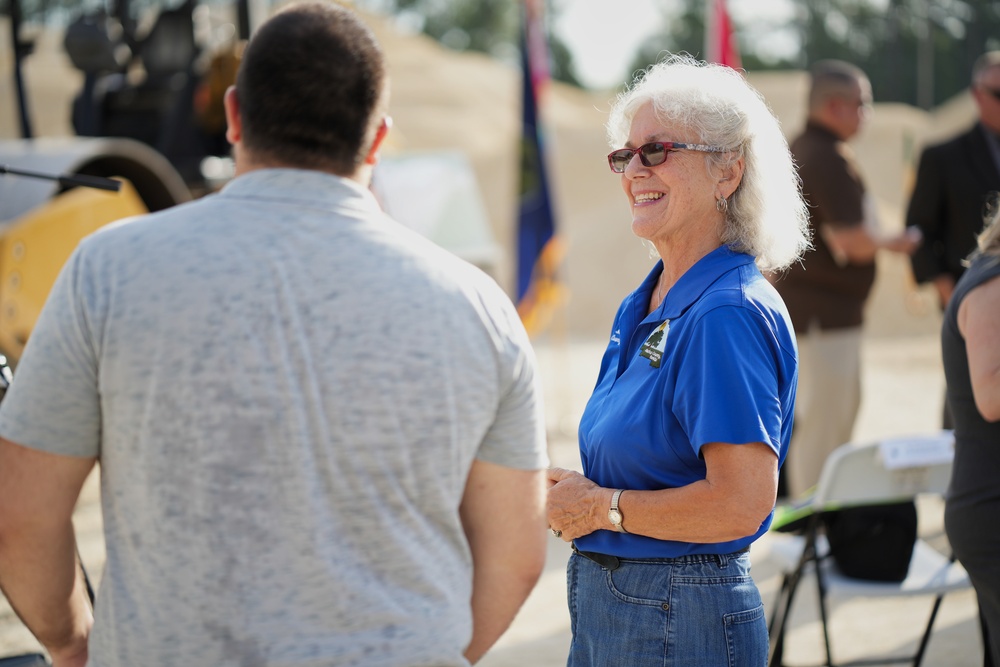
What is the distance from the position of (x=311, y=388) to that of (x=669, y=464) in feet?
2.72

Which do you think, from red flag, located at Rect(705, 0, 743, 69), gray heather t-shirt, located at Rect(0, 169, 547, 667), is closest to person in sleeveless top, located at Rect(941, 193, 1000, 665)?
gray heather t-shirt, located at Rect(0, 169, 547, 667)

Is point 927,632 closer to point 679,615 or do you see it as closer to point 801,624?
point 801,624

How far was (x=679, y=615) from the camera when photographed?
1.99 metres

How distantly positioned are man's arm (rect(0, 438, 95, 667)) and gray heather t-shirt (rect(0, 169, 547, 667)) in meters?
0.04

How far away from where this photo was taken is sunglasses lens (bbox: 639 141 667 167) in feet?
7.05

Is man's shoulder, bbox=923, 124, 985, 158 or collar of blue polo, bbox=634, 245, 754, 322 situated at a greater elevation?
collar of blue polo, bbox=634, 245, 754, 322

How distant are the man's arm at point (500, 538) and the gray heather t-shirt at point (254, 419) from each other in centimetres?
13

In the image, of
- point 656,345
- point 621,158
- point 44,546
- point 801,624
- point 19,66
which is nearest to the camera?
point 44,546

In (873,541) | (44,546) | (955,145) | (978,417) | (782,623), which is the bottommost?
(782,623)

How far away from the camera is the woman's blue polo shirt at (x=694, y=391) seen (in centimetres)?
189

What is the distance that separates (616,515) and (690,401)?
10.1 inches

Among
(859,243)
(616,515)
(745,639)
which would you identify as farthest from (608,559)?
(859,243)

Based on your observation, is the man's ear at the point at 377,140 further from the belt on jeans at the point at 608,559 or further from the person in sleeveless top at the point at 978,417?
the person in sleeveless top at the point at 978,417

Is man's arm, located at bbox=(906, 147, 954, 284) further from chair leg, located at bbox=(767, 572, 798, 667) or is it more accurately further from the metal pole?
the metal pole
